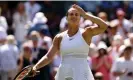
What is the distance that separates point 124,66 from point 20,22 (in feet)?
18.5

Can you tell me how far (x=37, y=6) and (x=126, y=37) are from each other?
9.54 feet

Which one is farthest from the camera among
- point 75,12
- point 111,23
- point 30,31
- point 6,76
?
point 111,23

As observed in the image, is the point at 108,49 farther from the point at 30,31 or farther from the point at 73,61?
the point at 73,61

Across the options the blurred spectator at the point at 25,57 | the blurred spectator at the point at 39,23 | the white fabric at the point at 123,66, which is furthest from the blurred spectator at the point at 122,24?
the white fabric at the point at 123,66

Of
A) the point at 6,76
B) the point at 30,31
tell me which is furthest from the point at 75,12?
the point at 30,31

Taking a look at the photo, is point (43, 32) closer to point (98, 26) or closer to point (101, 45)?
point (101, 45)

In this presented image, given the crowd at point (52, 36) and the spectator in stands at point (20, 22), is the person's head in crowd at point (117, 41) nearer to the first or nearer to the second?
the crowd at point (52, 36)

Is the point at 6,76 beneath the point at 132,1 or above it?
beneath

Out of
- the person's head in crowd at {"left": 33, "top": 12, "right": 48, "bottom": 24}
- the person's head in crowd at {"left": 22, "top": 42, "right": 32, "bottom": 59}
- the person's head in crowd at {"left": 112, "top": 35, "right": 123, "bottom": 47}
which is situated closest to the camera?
the person's head in crowd at {"left": 22, "top": 42, "right": 32, "bottom": 59}

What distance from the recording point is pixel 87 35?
10.1m

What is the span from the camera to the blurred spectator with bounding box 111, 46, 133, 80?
14.3 meters

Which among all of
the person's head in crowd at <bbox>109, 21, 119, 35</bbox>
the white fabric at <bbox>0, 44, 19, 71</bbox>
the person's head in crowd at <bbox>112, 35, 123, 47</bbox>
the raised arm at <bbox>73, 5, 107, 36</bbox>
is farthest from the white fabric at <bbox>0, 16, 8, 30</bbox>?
the raised arm at <bbox>73, 5, 107, 36</bbox>

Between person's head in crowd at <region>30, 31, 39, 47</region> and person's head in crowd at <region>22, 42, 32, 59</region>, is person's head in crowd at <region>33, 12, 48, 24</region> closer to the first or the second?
person's head in crowd at <region>30, 31, 39, 47</region>

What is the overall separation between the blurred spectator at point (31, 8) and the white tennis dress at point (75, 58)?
9452 millimetres
